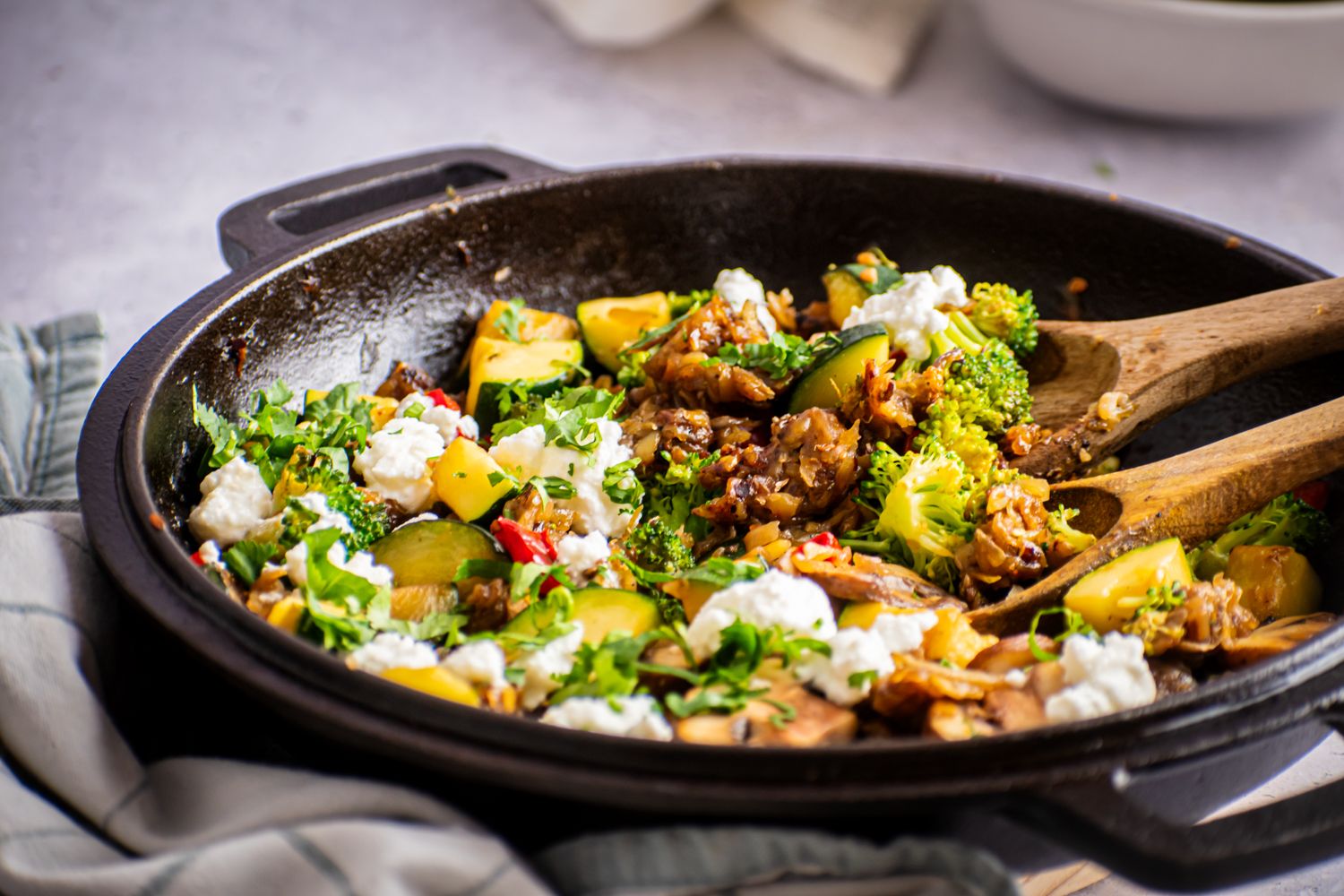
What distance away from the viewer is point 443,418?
2664mm

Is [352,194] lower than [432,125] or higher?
higher

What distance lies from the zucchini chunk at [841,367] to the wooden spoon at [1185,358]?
0.40 meters

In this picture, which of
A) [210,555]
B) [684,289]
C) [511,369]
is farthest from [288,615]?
[684,289]

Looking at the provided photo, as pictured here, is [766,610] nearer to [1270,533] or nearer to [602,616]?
[602,616]

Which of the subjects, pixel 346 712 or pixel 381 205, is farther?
pixel 381 205

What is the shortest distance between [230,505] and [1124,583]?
1671 mm

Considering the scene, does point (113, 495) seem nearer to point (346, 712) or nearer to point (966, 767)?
point (346, 712)

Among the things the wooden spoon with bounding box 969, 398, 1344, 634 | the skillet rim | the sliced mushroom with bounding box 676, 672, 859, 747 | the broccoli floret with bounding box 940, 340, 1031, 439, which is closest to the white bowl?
the broccoli floret with bounding box 940, 340, 1031, 439

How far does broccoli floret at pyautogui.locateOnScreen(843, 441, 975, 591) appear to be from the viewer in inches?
97.5

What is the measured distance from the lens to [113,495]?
211 centimetres

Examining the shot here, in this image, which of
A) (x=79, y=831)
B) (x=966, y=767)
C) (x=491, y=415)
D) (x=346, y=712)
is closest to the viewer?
(x=966, y=767)

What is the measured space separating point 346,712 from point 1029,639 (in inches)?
44.1

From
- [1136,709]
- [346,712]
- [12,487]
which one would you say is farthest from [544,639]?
[12,487]

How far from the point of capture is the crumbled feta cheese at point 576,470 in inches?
98.1
